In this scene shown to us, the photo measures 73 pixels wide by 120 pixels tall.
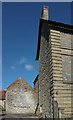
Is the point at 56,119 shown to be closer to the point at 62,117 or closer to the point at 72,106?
the point at 62,117

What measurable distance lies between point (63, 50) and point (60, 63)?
1154mm

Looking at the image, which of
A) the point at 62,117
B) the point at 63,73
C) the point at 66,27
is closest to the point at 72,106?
the point at 62,117

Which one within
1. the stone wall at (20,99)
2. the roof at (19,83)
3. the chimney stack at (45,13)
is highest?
the chimney stack at (45,13)

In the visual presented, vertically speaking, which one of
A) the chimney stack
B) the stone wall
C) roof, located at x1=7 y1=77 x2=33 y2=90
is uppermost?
the chimney stack

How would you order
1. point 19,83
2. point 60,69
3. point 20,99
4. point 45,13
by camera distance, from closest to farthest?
point 60,69 → point 45,13 → point 20,99 → point 19,83

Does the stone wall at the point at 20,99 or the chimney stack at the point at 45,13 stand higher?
the chimney stack at the point at 45,13

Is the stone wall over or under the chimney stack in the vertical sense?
under

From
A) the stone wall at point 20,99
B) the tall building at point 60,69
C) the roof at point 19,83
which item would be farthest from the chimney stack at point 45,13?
the roof at point 19,83

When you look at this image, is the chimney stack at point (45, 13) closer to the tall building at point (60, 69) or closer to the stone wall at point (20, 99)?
the tall building at point (60, 69)

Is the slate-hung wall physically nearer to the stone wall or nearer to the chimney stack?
the chimney stack

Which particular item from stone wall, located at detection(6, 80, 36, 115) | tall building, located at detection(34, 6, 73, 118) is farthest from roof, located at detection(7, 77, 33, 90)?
tall building, located at detection(34, 6, 73, 118)

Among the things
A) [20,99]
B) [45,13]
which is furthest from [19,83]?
[45,13]

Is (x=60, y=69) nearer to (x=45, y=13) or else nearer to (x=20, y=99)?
(x=45, y=13)

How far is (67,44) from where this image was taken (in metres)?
15.0
